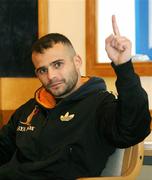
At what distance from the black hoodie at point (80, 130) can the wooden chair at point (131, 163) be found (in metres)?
0.07

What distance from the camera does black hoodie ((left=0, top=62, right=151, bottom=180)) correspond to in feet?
4.17

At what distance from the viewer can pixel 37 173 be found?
4.95 ft

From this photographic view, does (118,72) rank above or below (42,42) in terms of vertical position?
below

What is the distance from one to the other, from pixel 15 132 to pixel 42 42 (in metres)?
0.51

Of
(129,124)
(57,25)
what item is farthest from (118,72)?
(57,25)

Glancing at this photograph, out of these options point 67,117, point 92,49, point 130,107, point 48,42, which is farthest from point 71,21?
point 130,107

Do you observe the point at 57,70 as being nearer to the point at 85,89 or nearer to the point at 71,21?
the point at 85,89

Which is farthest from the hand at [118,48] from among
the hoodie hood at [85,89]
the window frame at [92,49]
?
the window frame at [92,49]

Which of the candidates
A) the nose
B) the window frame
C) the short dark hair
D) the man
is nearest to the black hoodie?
the man

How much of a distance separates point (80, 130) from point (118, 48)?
0.41 meters

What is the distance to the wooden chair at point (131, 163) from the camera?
4.67 ft

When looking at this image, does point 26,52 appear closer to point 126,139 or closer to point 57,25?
point 57,25

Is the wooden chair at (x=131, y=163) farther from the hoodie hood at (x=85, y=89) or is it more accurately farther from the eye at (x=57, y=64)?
the eye at (x=57, y=64)

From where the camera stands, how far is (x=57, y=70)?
1611mm
